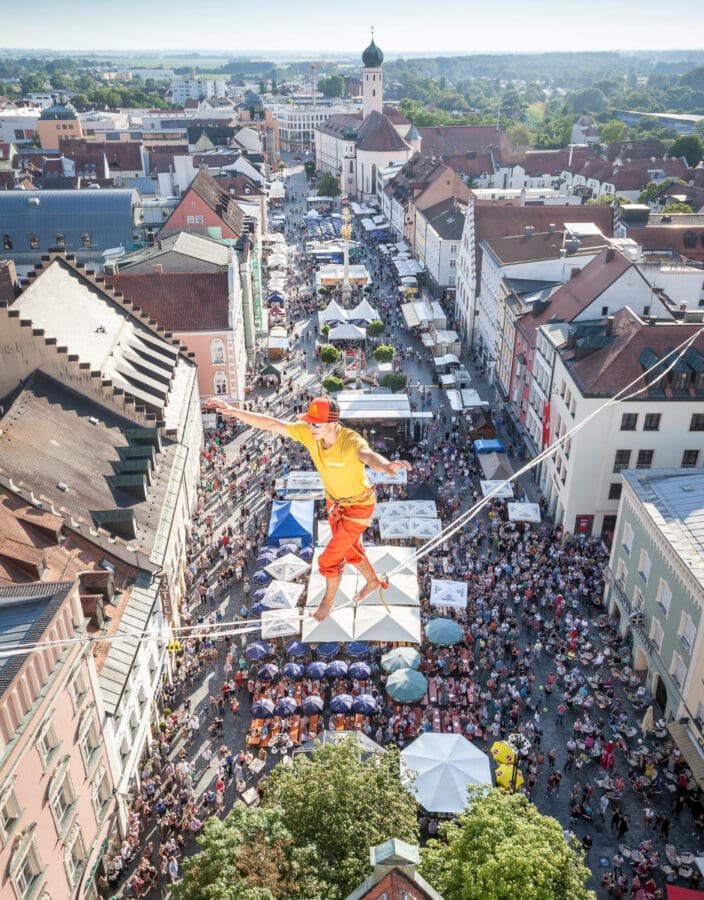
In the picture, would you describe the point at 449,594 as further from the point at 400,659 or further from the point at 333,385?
the point at 333,385

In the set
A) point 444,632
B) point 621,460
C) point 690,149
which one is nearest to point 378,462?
point 444,632

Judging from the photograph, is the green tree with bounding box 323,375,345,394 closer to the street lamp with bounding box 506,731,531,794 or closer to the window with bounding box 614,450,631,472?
the window with bounding box 614,450,631,472

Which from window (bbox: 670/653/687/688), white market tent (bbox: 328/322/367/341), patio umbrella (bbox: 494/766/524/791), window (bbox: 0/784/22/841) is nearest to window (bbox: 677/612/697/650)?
window (bbox: 670/653/687/688)

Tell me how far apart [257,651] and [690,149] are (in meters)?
134

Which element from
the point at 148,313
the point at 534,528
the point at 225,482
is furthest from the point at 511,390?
the point at 148,313

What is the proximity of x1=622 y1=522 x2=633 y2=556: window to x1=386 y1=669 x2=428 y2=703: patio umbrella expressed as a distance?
11.9 metres

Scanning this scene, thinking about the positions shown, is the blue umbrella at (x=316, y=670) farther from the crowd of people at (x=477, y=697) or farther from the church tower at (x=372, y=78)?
the church tower at (x=372, y=78)

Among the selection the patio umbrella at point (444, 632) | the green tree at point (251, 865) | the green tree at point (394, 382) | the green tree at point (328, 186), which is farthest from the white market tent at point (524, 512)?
the green tree at point (328, 186)

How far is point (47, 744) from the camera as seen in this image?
69.9 ft

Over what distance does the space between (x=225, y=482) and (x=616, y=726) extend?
28.5 meters

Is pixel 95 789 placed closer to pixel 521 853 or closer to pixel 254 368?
pixel 521 853

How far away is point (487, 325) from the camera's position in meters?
68.2

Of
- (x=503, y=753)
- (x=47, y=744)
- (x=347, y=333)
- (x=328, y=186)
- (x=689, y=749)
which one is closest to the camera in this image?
(x=47, y=744)

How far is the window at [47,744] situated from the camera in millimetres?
20609
